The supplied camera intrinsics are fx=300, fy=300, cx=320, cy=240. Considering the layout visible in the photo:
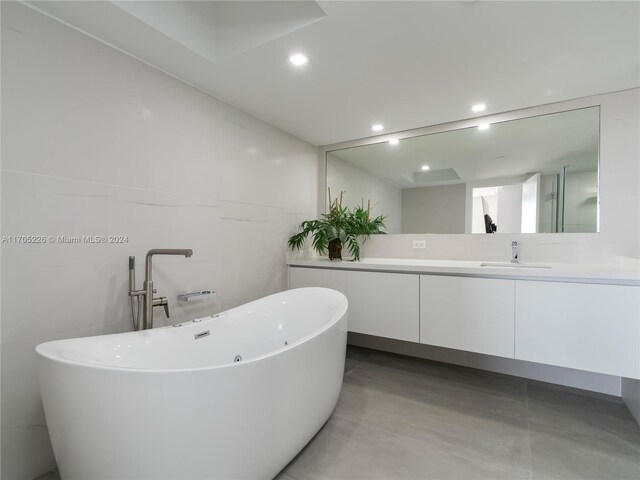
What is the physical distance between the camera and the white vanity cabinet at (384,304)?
2.26m

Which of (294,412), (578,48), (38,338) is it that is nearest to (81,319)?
(38,338)

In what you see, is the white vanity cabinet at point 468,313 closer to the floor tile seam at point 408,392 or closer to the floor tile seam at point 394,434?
the floor tile seam at point 408,392

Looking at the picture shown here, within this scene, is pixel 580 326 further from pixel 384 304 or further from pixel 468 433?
pixel 384 304

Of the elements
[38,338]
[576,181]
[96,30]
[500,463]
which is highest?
[96,30]

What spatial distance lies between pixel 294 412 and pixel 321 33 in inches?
70.1

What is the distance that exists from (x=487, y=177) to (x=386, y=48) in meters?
1.51

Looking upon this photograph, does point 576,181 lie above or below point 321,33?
below

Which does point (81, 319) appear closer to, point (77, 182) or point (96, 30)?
point (77, 182)

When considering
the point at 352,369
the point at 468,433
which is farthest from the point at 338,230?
the point at 468,433

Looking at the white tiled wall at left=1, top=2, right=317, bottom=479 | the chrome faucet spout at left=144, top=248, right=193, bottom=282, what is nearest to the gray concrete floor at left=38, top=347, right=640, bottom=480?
the white tiled wall at left=1, top=2, right=317, bottom=479

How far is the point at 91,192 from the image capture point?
1501mm

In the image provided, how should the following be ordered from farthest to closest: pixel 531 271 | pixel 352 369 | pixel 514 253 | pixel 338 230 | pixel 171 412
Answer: pixel 338 230
pixel 352 369
pixel 514 253
pixel 531 271
pixel 171 412

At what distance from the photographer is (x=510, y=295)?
75.3 inches
